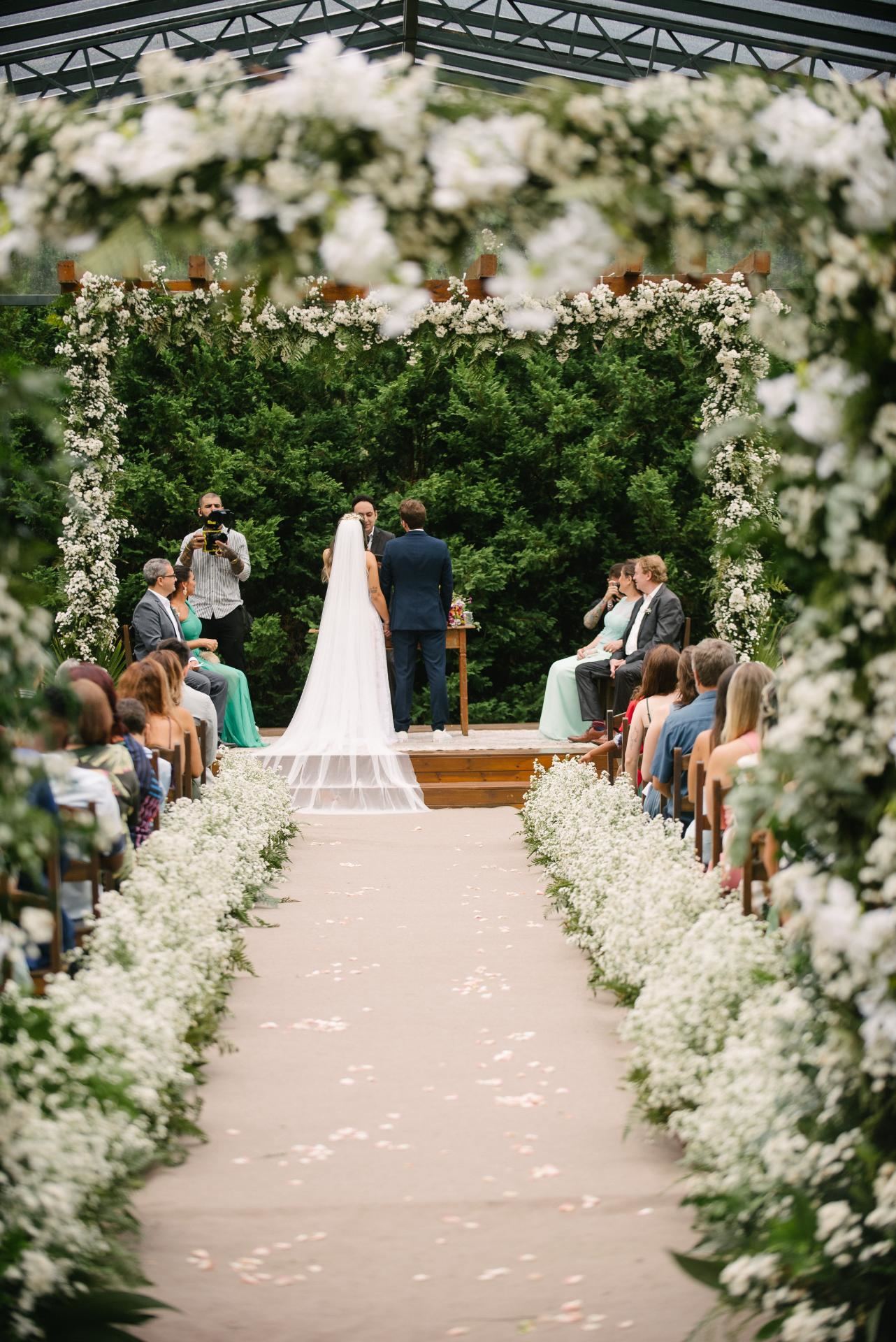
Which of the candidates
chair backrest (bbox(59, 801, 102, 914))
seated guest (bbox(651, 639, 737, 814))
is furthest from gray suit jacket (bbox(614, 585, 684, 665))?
chair backrest (bbox(59, 801, 102, 914))

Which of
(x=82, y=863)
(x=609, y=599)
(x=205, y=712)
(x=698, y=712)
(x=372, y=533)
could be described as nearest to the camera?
(x=82, y=863)

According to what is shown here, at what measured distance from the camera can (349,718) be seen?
10.8 metres

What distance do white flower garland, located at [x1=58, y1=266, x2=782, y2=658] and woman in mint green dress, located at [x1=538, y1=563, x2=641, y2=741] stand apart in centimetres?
94

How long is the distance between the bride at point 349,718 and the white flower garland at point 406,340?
174 cm

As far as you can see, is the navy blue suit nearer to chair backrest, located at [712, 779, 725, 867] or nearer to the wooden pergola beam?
the wooden pergola beam

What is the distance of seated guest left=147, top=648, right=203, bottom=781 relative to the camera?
23.0 ft

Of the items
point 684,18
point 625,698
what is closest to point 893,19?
point 684,18

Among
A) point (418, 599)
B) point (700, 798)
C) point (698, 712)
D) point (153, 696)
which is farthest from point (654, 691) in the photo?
point (418, 599)

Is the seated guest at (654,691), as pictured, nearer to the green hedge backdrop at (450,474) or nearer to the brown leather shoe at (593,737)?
the brown leather shoe at (593,737)

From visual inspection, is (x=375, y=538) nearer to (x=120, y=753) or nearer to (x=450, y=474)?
(x=450, y=474)

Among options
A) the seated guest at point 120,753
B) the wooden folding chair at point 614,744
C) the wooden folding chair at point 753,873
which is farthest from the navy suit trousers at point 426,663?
the wooden folding chair at point 753,873

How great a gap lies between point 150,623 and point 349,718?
1904mm

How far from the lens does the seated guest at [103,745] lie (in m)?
4.93

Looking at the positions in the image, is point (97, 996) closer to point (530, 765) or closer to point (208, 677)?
point (208, 677)
